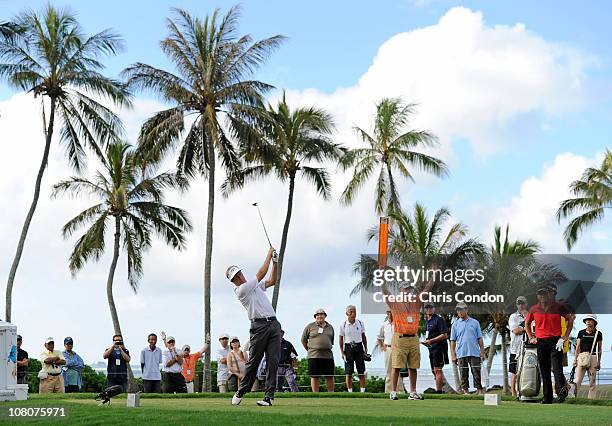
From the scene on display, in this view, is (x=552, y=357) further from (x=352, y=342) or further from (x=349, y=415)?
(x=349, y=415)

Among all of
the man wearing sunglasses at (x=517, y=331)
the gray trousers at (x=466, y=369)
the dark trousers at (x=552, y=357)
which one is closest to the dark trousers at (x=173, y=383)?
the gray trousers at (x=466, y=369)

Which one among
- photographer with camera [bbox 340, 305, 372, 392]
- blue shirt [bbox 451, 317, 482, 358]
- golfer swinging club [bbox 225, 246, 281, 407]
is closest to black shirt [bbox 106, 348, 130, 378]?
photographer with camera [bbox 340, 305, 372, 392]

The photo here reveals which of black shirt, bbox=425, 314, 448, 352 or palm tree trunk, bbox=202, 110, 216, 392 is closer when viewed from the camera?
black shirt, bbox=425, 314, 448, 352

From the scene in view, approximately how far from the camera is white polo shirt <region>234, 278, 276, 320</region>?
1391 cm

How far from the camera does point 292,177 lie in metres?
46.8

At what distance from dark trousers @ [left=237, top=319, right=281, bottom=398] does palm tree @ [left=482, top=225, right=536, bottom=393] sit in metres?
34.4

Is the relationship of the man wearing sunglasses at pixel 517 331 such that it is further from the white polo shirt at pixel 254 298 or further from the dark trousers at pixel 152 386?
the dark trousers at pixel 152 386

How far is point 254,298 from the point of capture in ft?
46.1

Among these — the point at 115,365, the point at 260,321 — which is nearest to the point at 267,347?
the point at 260,321

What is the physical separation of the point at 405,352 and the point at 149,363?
7.68m

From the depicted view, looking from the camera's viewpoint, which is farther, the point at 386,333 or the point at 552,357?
the point at 386,333

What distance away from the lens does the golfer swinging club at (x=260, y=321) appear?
1397 centimetres

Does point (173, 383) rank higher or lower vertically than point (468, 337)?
lower

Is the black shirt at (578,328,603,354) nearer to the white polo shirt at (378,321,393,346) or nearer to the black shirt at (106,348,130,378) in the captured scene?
the white polo shirt at (378,321,393,346)
